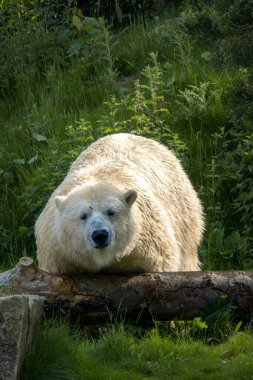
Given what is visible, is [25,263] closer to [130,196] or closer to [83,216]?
[83,216]

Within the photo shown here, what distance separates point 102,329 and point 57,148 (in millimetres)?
4257

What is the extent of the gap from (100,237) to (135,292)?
581 mm

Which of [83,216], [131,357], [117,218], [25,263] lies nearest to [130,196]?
[117,218]

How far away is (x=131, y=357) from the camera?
6.48m

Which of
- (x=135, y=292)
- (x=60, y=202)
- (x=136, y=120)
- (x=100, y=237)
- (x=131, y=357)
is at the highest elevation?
(x=60, y=202)

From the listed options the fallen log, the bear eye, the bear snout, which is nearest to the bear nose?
the bear snout

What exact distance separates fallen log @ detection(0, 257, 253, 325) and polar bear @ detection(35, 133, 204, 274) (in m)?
0.24

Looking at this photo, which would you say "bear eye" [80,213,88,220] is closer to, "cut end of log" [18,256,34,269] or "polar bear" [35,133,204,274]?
"polar bear" [35,133,204,274]

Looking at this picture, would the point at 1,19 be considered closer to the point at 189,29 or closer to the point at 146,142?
the point at 146,142

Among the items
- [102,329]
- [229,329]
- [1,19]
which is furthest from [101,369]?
[1,19]

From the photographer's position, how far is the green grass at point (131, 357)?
597 cm

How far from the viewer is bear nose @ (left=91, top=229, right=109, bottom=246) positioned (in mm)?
A: 6930

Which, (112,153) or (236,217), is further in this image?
(236,217)

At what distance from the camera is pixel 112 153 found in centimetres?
838
